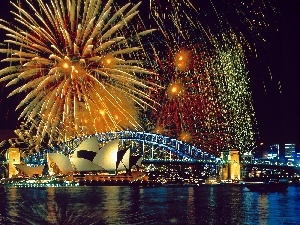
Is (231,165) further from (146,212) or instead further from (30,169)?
(146,212)

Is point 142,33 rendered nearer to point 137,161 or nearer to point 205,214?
point 205,214

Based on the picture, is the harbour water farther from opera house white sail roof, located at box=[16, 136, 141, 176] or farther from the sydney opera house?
opera house white sail roof, located at box=[16, 136, 141, 176]

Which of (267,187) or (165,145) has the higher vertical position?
(165,145)

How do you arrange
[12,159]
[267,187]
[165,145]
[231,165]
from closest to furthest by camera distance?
[267,187], [231,165], [12,159], [165,145]

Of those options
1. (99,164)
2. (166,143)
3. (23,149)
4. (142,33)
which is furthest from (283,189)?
(23,149)

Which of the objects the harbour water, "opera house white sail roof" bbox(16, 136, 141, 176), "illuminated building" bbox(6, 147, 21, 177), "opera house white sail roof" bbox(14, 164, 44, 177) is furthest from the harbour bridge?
the harbour water

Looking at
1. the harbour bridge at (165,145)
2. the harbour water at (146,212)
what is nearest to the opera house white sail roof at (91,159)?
the harbour bridge at (165,145)

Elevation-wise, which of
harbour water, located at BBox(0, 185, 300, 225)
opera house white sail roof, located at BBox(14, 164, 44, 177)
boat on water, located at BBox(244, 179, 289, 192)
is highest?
opera house white sail roof, located at BBox(14, 164, 44, 177)

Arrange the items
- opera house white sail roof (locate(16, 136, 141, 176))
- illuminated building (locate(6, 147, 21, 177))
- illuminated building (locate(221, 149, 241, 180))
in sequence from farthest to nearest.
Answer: illuminated building (locate(6, 147, 21, 177)) → opera house white sail roof (locate(16, 136, 141, 176)) → illuminated building (locate(221, 149, 241, 180))

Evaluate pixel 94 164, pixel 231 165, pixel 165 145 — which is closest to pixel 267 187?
pixel 231 165
